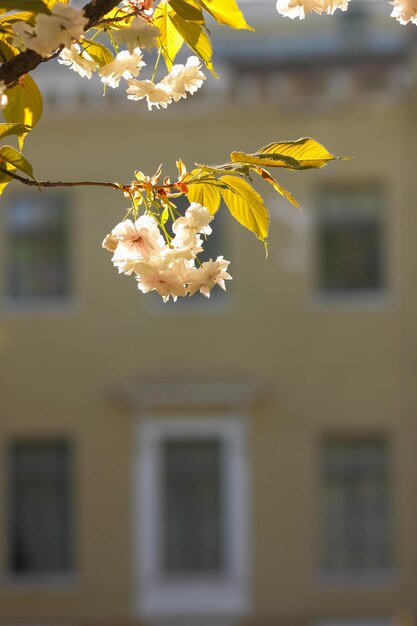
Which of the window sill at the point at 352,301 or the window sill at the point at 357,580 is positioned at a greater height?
the window sill at the point at 352,301

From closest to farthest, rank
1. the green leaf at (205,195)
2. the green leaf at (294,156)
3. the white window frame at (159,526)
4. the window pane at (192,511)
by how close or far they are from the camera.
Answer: the green leaf at (294,156) → the green leaf at (205,195) → the white window frame at (159,526) → the window pane at (192,511)

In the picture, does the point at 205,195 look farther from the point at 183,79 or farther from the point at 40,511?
the point at 40,511

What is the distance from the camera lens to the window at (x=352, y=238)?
48.4 feet

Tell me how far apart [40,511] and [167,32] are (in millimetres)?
12877

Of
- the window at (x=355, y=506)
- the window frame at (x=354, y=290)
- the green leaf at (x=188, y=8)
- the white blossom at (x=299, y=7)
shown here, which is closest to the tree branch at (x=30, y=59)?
the green leaf at (x=188, y=8)

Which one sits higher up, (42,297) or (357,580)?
(42,297)

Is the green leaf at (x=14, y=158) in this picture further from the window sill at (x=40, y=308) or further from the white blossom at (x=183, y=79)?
the window sill at (x=40, y=308)

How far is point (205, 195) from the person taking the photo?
2.24m

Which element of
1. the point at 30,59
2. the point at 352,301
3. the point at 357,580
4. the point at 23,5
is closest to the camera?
the point at 23,5

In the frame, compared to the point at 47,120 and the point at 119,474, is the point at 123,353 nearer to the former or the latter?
the point at 119,474

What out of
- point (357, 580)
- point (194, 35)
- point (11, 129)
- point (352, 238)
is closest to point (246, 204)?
point (194, 35)

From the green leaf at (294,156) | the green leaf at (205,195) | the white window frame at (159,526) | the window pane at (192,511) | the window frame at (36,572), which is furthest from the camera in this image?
the window pane at (192,511)

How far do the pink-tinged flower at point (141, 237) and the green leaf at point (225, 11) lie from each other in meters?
0.34

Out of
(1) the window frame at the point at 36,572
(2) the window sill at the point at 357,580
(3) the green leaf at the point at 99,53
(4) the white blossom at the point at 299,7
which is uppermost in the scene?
(4) the white blossom at the point at 299,7
